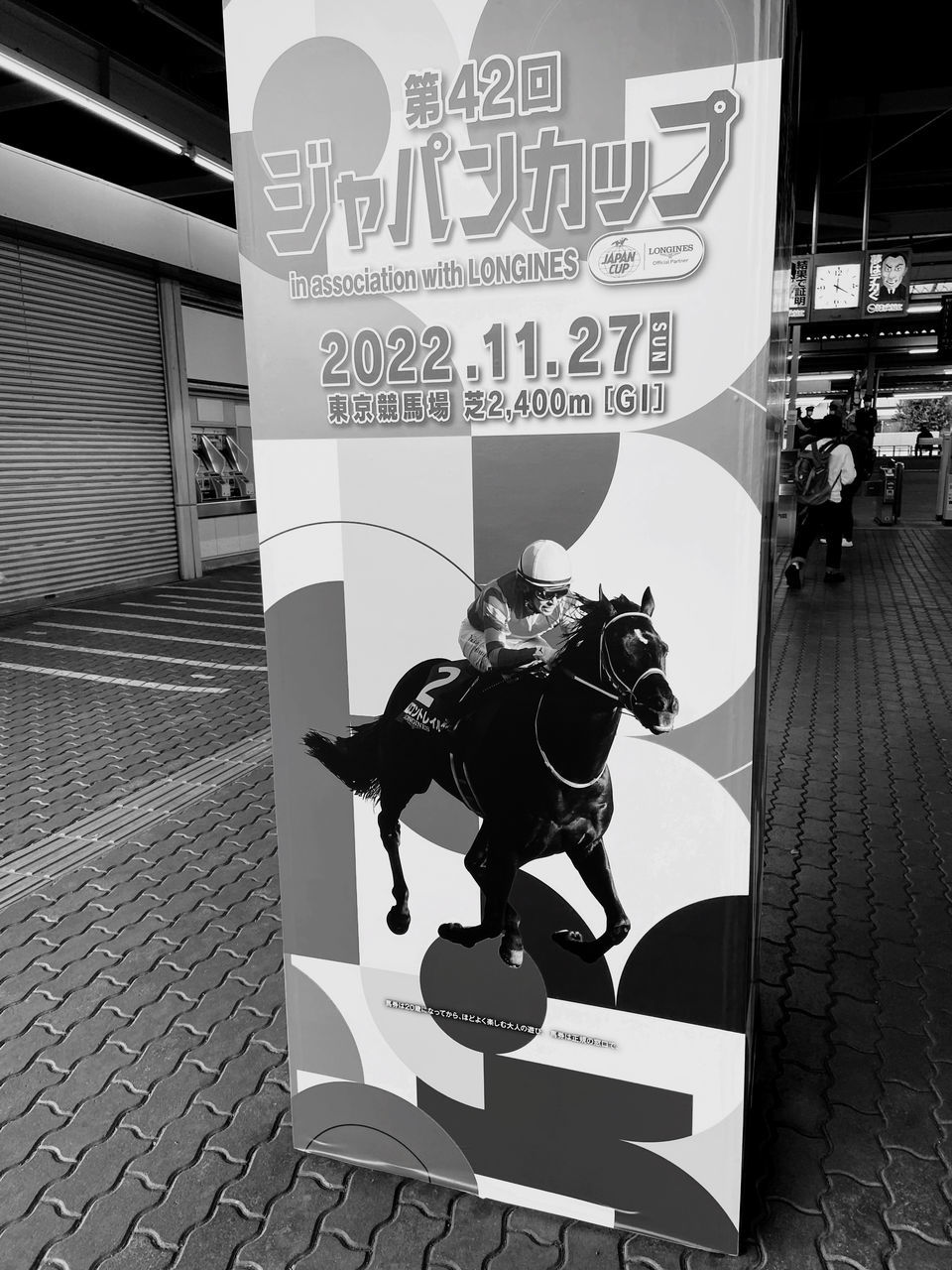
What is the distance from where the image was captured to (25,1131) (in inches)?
90.5

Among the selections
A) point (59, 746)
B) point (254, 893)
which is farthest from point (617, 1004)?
point (59, 746)

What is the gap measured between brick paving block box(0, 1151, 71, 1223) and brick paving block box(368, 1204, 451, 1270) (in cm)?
67

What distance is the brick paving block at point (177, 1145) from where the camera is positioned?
7.07ft

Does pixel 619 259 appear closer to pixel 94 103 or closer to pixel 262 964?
pixel 262 964

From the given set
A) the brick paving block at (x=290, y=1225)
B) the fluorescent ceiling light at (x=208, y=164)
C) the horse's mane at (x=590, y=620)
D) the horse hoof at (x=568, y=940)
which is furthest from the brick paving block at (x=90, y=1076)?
the fluorescent ceiling light at (x=208, y=164)

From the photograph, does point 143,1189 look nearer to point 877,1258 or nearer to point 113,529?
point 877,1258

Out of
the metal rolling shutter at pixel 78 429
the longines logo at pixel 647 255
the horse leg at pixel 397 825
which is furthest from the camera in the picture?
the metal rolling shutter at pixel 78 429

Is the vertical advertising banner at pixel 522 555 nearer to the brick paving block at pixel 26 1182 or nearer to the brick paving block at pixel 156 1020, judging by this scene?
the brick paving block at pixel 26 1182

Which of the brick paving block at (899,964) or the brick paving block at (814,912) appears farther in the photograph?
the brick paving block at (814,912)

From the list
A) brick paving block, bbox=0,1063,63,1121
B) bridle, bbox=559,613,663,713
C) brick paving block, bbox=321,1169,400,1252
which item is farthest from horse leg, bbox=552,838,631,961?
brick paving block, bbox=0,1063,63,1121

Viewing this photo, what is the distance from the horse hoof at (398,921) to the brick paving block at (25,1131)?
1.07 m


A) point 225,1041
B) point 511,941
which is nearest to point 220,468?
point 225,1041

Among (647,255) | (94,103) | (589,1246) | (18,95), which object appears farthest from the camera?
(18,95)

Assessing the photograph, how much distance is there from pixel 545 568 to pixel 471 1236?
4.59ft
